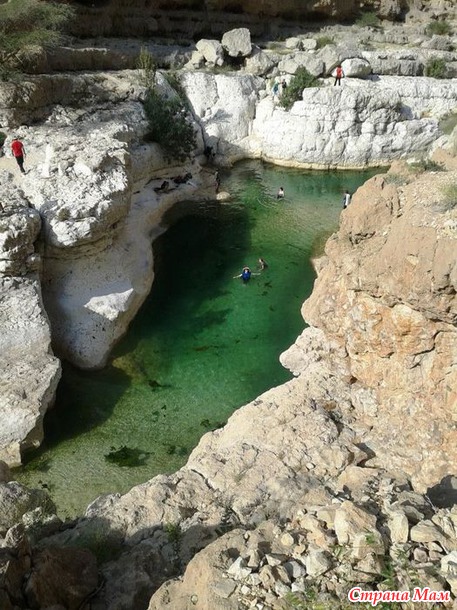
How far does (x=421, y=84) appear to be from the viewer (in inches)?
1234

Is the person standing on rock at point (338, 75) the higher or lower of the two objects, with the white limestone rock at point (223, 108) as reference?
higher

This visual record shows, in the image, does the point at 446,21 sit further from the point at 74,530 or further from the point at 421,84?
the point at 74,530

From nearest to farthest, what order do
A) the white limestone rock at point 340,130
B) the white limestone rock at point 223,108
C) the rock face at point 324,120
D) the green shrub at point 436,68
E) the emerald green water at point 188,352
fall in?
the emerald green water at point 188,352, the white limestone rock at point 340,130, the rock face at point 324,120, the white limestone rock at point 223,108, the green shrub at point 436,68

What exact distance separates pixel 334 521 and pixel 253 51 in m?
33.2

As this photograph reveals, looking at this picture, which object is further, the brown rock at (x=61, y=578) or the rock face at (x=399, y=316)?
the rock face at (x=399, y=316)

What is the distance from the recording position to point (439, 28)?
1489 inches

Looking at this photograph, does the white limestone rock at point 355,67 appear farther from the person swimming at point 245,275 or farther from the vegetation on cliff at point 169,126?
the person swimming at point 245,275

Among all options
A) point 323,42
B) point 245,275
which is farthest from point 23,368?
point 323,42

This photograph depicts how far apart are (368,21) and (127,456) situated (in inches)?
1551

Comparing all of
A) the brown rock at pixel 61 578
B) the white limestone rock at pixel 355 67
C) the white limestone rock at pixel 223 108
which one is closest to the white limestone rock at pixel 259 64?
the white limestone rock at pixel 223 108

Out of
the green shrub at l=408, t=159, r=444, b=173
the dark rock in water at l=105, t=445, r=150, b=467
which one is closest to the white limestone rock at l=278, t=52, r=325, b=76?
the green shrub at l=408, t=159, r=444, b=173

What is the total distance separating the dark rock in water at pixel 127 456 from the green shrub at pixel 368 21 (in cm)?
3855

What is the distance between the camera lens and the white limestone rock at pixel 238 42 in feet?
107

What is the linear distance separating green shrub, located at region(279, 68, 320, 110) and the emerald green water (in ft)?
24.5
